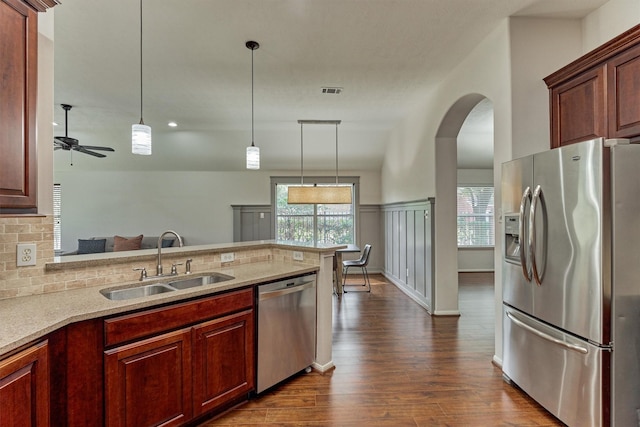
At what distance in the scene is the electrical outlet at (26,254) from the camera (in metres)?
1.72

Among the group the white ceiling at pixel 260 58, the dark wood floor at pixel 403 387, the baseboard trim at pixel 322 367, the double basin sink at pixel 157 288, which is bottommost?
the dark wood floor at pixel 403 387

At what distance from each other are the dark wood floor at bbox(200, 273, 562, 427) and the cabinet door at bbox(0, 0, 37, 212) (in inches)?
67.1

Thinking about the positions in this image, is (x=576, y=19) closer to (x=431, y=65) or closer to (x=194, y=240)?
(x=431, y=65)

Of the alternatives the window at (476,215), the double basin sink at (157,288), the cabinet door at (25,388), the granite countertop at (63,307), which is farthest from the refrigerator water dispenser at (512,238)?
the window at (476,215)

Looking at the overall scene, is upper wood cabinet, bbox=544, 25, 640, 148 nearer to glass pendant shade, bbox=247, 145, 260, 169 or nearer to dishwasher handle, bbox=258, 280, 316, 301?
dishwasher handle, bbox=258, 280, 316, 301

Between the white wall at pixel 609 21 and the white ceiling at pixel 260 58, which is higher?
the white ceiling at pixel 260 58

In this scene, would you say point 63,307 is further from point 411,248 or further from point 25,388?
point 411,248

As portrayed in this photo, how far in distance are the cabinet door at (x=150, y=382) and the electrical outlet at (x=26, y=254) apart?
757 mm

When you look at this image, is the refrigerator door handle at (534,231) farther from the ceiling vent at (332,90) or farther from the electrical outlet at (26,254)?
the electrical outlet at (26,254)

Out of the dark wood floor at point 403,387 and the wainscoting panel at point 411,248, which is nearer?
the dark wood floor at point 403,387

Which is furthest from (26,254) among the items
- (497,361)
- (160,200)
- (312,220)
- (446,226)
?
(312,220)

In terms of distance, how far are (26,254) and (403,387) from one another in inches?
105

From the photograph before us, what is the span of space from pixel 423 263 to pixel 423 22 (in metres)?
3.06

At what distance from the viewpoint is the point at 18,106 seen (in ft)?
4.58
